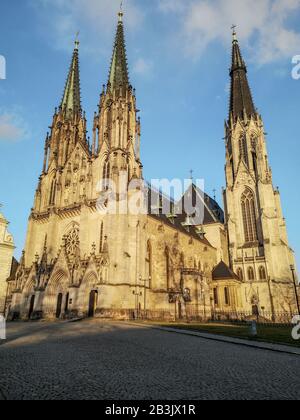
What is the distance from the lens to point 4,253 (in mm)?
44969

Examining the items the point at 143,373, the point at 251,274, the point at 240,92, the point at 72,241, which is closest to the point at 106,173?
the point at 72,241

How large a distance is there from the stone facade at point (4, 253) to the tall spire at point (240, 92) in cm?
4668

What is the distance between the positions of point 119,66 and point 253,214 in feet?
108

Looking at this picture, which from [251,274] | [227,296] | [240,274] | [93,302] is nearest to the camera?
[93,302]

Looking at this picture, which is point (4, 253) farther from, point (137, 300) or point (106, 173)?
point (137, 300)

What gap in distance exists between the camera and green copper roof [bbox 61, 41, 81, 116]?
47.3 meters

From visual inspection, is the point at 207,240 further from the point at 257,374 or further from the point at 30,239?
the point at 257,374

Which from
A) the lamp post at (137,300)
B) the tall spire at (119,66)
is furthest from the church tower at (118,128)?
the lamp post at (137,300)

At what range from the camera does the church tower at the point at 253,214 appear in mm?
49588

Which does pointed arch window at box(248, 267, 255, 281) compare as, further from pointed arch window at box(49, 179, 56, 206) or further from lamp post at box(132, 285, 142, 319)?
pointed arch window at box(49, 179, 56, 206)

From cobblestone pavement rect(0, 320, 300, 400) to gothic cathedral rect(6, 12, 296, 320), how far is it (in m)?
18.8

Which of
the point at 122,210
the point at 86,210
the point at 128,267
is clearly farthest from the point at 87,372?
the point at 86,210

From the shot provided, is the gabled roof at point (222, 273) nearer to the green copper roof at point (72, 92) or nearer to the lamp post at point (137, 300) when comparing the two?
the lamp post at point (137, 300)
